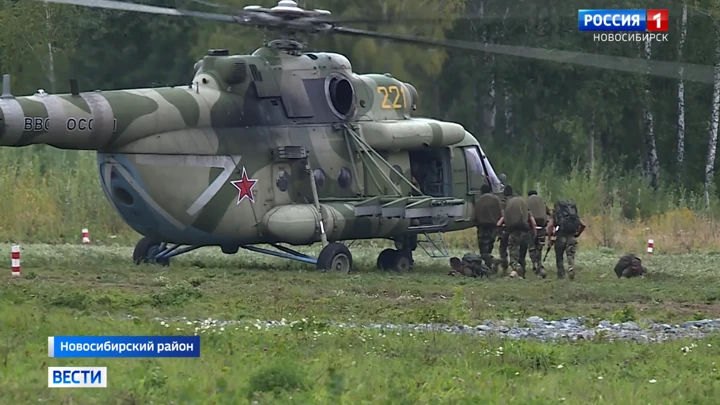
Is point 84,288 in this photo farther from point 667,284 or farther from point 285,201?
point 667,284

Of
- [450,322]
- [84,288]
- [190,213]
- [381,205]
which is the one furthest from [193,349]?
[381,205]

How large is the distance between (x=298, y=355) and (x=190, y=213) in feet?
24.4

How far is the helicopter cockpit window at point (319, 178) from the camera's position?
20.6m

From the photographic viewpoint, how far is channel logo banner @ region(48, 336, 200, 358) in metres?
11.1

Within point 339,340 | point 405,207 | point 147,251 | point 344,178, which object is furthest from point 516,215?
point 339,340

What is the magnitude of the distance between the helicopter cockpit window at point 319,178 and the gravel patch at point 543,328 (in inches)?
233

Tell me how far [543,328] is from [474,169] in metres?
8.59

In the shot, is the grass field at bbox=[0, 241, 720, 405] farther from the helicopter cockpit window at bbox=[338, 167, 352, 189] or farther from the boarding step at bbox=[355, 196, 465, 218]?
the helicopter cockpit window at bbox=[338, 167, 352, 189]

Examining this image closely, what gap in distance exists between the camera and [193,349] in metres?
11.6

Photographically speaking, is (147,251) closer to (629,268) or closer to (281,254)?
(281,254)

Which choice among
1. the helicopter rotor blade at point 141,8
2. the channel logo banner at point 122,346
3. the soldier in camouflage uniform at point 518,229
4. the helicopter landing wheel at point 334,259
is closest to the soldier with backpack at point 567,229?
the soldier in camouflage uniform at point 518,229

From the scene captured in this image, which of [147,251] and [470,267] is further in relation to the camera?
[470,267]

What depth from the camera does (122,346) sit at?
37.2 feet

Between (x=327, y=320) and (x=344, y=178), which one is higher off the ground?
(x=344, y=178)
